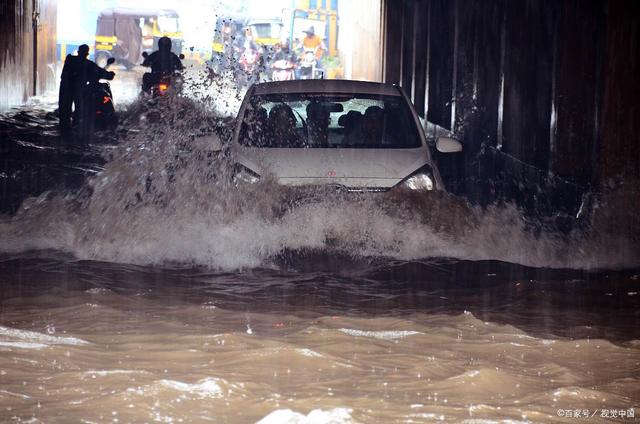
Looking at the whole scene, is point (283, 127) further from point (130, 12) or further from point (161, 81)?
point (130, 12)

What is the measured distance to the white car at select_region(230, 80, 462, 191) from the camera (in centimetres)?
834

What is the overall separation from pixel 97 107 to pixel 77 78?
0.66 metres

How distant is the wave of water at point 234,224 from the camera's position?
8266 millimetres

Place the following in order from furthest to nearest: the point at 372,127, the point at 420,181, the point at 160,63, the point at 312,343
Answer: the point at 160,63, the point at 372,127, the point at 420,181, the point at 312,343

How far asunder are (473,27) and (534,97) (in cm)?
526

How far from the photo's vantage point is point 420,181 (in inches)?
334

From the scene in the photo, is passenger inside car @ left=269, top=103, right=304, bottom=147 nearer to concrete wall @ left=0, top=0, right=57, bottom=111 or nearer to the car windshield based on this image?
the car windshield

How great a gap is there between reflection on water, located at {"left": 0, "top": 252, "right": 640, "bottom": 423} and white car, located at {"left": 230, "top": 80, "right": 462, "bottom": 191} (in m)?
0.79

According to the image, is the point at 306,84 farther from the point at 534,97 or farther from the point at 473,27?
the point at 473,27

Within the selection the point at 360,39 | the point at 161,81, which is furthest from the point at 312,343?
the point at 360,39

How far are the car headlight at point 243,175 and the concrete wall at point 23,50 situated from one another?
14.6 m

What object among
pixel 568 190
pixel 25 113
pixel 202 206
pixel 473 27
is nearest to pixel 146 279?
pixel 202 206

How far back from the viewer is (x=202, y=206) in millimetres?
8656
